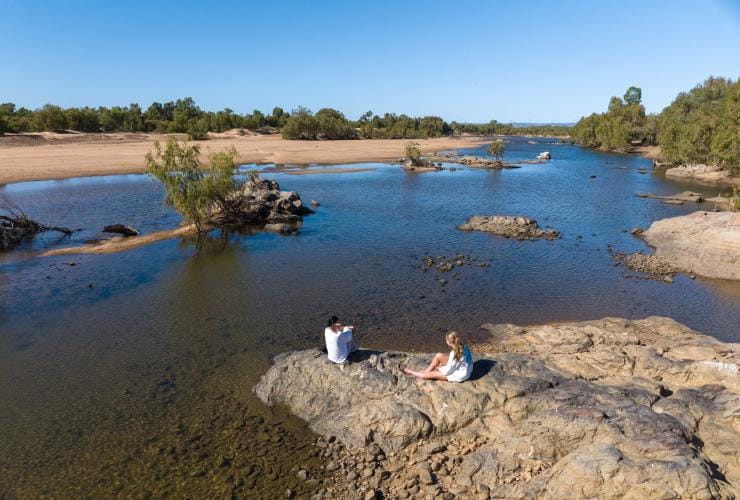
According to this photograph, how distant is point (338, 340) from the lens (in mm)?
16031

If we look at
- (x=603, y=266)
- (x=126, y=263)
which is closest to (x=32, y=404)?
(x=126, y=263)

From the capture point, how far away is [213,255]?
37.0 m

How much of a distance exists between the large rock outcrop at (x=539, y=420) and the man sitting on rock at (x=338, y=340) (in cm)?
43

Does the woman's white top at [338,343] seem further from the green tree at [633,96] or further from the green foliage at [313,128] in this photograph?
the green tree at [633,96]

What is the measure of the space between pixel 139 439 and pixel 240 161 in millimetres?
88125

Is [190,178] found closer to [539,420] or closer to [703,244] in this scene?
[539,420]

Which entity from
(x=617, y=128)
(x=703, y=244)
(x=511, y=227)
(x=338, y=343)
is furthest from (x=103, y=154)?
(x=617, y=128)

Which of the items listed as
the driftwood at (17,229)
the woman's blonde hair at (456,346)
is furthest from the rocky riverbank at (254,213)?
the woman's blonde hair at (456,346)

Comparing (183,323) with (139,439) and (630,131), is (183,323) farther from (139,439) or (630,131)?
(630,131)

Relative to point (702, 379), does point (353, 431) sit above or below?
below

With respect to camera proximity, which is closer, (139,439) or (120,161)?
(139,439)

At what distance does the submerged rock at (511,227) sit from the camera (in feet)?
139

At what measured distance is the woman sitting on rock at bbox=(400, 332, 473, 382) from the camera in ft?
47.7

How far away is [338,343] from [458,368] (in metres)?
4.35
